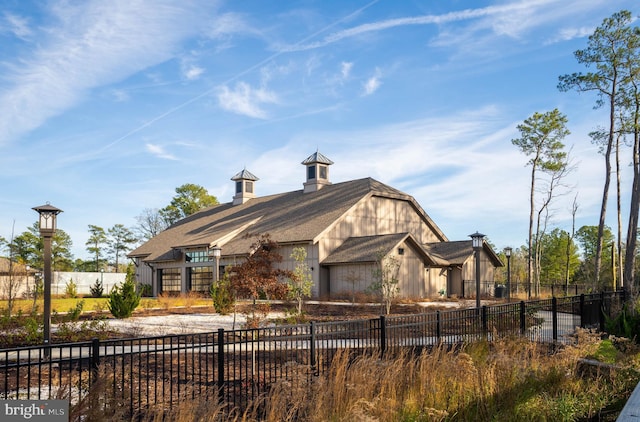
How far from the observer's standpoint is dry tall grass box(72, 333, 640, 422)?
5.92 m

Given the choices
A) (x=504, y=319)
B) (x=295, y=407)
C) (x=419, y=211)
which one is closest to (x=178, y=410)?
(x=295, y=407)

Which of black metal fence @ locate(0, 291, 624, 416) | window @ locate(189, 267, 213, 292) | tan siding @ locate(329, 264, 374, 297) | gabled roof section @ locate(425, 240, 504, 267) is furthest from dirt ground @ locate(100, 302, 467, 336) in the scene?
window @ locate(189, 267, 213, 292)

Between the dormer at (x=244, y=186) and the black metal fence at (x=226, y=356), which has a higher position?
the dormer at (x=244, y=186)

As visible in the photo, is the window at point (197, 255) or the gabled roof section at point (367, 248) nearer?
the gabled roof section at point (367, 248)

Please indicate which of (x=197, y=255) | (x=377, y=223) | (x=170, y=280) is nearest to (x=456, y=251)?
(x=377, y=223)

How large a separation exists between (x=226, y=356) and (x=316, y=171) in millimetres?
33798

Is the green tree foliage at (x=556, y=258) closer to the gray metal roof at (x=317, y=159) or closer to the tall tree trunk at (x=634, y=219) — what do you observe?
the gray metal roof at (x=317, y=159)

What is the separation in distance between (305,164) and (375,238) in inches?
503

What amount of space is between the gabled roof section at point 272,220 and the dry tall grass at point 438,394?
968 inches

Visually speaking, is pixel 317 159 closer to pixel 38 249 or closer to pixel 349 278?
pixel 349 278

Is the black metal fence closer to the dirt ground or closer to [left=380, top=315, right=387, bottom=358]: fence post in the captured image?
[left=380, top=315, right=387, bottom=358]: fence post

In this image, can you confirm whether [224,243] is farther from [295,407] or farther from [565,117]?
[295,407]

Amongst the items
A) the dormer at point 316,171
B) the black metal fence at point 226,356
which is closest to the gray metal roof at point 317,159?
the dormer at point 316,171

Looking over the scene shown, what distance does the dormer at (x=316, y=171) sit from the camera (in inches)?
1762
